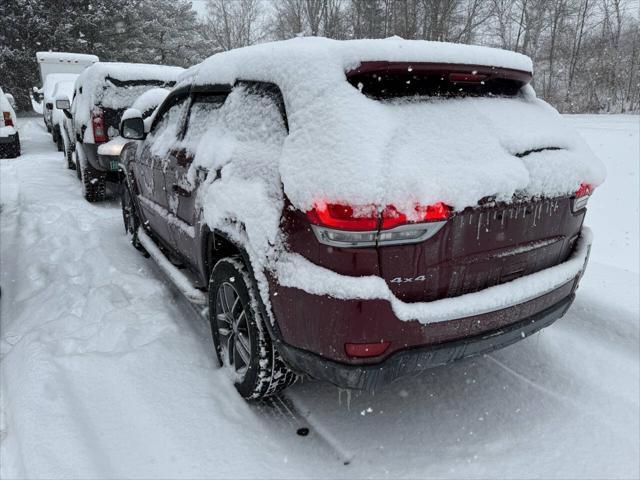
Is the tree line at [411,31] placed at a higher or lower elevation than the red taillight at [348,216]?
higher

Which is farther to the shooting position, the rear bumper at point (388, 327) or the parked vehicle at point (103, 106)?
the parked vehicle at point (103, 106)

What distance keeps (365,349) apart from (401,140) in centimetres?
87

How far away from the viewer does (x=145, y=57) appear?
34.9 metres

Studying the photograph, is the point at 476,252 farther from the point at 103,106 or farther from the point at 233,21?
the point at 233,21

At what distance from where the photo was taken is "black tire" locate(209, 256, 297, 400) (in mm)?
2488

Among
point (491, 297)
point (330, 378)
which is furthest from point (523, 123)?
point (330, 378)

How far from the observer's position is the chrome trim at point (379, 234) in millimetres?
1904

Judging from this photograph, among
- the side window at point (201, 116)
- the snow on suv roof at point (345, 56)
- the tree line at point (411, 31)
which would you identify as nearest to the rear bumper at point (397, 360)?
the snow on suv roof at point (345, 56)

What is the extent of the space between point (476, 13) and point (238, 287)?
2702 centimetres

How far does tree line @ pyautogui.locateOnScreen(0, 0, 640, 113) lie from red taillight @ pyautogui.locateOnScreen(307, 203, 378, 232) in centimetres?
2282

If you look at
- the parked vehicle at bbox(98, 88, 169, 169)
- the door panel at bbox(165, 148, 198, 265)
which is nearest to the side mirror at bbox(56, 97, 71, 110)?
the parked vehicle at bbox(98, 88, 169, 169)

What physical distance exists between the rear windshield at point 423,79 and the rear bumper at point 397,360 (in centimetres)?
113

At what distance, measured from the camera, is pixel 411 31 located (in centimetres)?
2492

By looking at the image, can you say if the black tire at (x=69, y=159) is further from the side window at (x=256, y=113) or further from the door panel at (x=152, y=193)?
the side window at (x=256, y=113)
